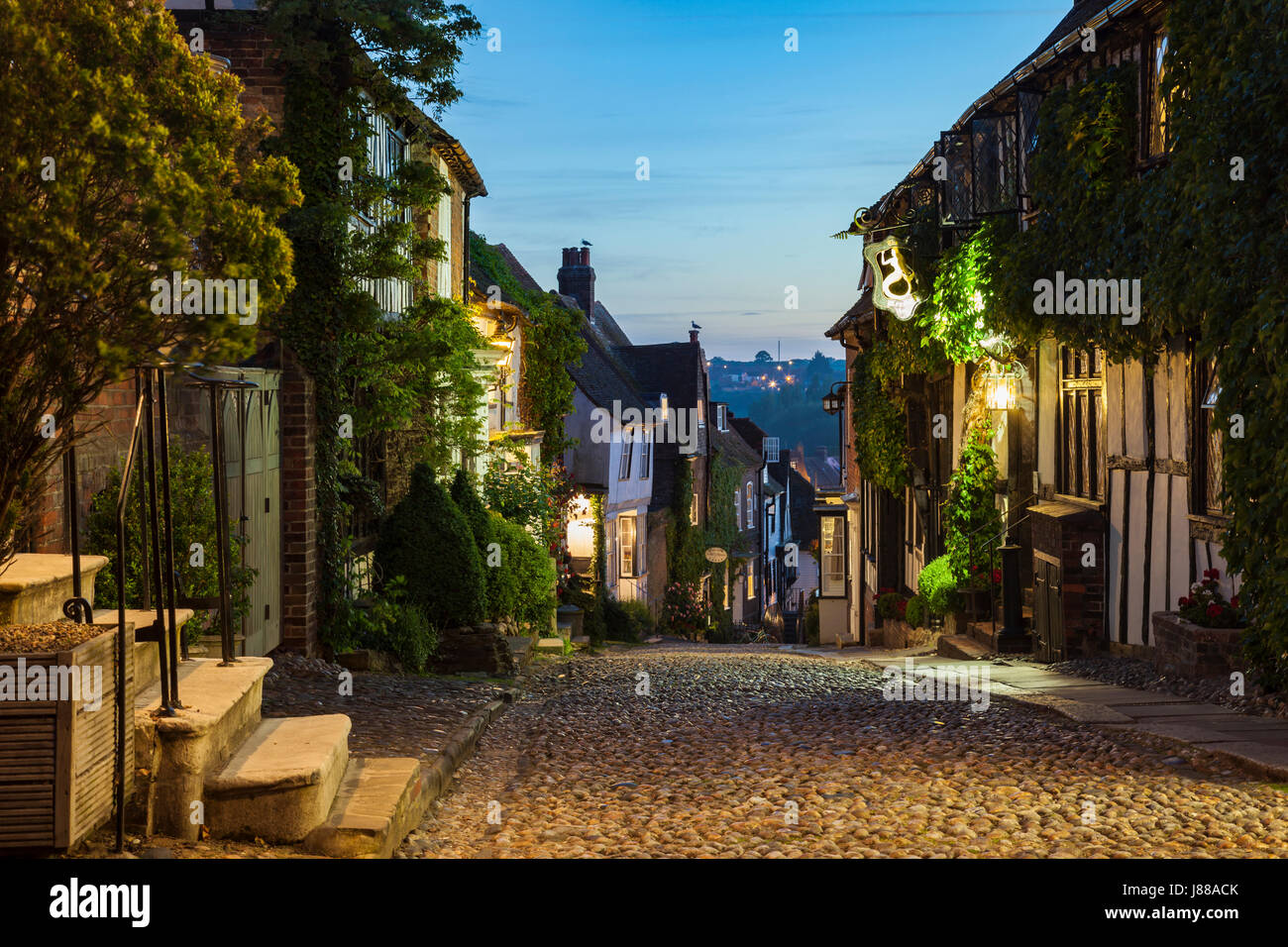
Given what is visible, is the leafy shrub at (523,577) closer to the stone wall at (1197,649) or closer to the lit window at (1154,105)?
the stone wall at (1197,649)

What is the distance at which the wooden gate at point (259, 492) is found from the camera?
8.48 meters

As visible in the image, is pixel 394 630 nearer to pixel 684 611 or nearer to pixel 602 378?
pixel 602 378

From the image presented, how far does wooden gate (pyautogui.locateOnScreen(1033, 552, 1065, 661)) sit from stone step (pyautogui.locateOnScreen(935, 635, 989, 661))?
0.97 metres

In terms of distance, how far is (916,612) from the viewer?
1881cm

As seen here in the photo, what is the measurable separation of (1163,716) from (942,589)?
313 inches

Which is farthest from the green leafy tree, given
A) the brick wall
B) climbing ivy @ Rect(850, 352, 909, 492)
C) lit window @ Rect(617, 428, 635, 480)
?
lit window @ Rect(617, 428, 635, 480)

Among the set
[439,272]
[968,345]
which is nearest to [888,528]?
[968,345]

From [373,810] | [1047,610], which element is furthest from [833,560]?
[373,810]

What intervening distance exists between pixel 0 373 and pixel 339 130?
6718mm

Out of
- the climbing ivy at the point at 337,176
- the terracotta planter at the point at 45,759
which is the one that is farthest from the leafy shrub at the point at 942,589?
the terracotta planter at the point at 45,759

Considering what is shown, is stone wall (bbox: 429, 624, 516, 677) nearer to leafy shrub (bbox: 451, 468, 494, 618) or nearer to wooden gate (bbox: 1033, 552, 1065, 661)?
leafy shrub (bbox: 451, 468, 494, 618)

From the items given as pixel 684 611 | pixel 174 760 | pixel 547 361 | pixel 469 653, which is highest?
pixel 547 361

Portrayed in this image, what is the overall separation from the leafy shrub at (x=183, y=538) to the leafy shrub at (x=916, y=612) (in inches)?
492

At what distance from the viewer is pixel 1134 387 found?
37.8ft
